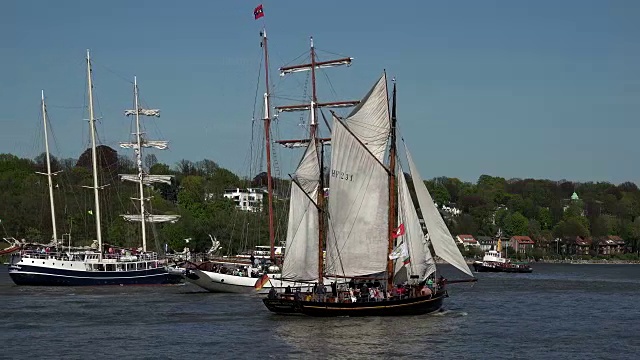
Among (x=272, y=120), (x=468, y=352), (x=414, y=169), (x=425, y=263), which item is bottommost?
(x=468, y=352)

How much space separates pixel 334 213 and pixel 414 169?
22.6ft

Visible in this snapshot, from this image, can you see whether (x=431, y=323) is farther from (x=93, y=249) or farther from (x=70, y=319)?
(x=93, y=249)

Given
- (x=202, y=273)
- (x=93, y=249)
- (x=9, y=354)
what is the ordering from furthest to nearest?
(x=93, y=249), (x=202, y=273), (x=9, y=354)

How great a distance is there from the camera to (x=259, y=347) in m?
65.8

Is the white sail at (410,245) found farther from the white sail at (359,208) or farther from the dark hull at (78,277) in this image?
the dark hull at (78,277)

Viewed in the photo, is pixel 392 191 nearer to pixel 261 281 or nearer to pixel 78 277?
Answer: pixel 261 281

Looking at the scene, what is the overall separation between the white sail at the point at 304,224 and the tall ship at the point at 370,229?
0.08 metres

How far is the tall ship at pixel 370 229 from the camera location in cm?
7950

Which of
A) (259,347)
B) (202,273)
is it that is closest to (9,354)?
(259,347)

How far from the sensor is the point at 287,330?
73125mm

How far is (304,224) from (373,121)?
939 centimetres

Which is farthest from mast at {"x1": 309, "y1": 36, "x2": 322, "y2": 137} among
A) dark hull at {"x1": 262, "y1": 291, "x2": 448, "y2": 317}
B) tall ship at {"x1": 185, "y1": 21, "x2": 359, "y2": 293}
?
dark hull at {"x1": 262, "y1": 291, "x2": 448, "y2": 317}

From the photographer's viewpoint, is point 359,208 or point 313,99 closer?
point 359,208

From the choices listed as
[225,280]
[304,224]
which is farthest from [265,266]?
[304,224]
